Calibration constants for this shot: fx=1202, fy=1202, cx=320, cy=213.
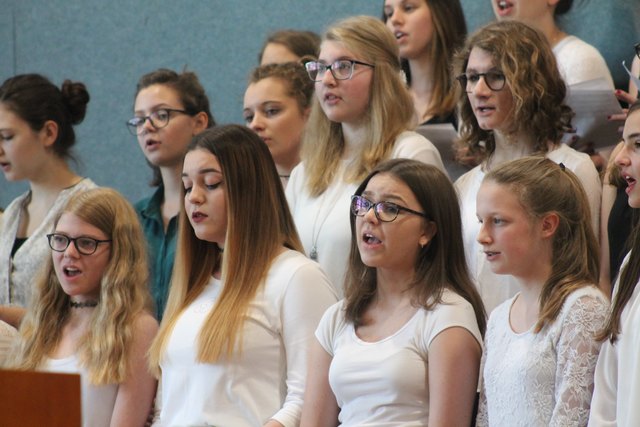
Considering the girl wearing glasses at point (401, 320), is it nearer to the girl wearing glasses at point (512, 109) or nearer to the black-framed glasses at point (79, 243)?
the girl wearing glasses at point (512, 109)

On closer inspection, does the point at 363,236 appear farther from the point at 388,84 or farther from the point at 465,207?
the point at 388,84

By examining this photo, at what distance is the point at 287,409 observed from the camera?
286 cm

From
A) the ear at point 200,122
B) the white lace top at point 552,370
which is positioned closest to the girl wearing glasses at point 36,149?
the ear at point 200,122

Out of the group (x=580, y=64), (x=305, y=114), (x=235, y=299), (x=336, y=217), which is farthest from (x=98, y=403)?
(x=580, y=64)

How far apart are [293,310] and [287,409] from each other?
240 millimetres

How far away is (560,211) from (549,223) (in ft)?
0.12

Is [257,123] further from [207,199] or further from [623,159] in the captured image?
[623,159]

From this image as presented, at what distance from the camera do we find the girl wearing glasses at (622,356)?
2.36 metres

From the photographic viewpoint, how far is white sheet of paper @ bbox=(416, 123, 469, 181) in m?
3.68

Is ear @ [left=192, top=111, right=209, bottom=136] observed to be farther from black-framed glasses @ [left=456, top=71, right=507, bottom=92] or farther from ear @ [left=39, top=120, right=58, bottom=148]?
black-framed glasses @ [left=456, top=71, right=507, bottom=92]

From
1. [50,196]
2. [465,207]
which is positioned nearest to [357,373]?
[465,207]

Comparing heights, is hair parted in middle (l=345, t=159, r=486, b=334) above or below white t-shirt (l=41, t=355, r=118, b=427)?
→ above

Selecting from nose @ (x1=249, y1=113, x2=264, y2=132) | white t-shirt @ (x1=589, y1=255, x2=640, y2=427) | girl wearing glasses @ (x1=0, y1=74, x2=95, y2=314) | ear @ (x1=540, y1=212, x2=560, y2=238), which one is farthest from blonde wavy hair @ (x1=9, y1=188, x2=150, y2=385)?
white t-shirt @ (x1=589, y1=255, x2=640, y2=427)

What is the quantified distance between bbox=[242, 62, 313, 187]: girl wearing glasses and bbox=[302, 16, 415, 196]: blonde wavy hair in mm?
287
